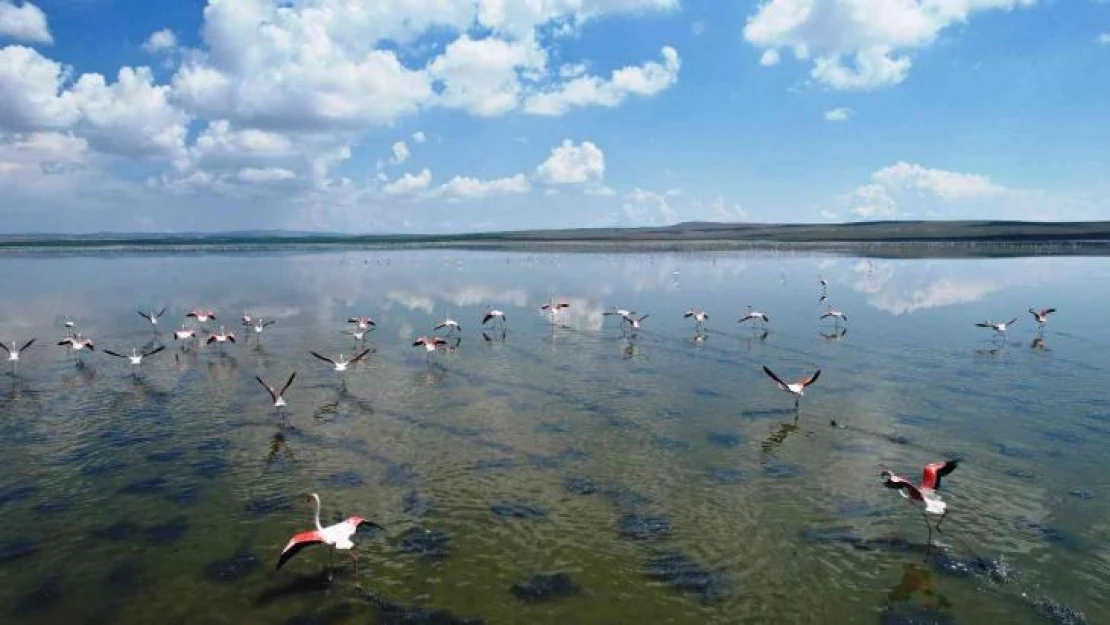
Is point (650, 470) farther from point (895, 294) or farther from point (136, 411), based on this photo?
point (895, 294)

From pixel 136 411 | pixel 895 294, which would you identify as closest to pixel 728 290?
pixel 895 294

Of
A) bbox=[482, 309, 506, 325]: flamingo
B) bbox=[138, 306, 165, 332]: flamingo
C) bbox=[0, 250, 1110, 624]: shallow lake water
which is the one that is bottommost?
bbox=[0, 250, 1110, 624]: shallow lake water

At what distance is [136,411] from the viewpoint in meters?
20.5

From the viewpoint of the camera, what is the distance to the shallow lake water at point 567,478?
1096 centimetres

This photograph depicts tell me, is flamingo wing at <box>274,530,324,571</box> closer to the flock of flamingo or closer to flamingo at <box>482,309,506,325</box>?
the flock of flamingo

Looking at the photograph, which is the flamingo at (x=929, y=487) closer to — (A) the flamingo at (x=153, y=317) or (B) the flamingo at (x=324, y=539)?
(B) the flamingo at (x=324, y=539)

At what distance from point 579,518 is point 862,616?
16.8 feet

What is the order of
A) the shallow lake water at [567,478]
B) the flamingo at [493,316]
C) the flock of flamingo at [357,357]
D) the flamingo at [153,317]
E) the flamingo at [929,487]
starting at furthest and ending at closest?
1. the flamingo at [153,317]
2. the flamingo at [493,316]
3. the flamingo at [929,487]
4. the flock of flamingo at [357,357]
5. the shallow lake water at [567,478]

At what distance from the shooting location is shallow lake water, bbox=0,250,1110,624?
36.0 feet

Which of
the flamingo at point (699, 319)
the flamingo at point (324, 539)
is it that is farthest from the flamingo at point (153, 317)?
the flamingo at point (324, 539)

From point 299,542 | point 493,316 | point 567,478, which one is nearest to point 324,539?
point 299,542

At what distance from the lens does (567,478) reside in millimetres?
15203

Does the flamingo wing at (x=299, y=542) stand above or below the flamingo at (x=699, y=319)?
below

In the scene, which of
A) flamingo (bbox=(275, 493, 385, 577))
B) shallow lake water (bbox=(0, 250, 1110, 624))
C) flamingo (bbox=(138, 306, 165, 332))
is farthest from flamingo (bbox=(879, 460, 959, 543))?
flamingo (bbox=(138, 306, 165, 332))
